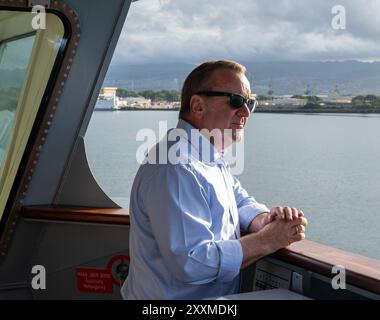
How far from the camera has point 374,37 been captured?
2223 mm

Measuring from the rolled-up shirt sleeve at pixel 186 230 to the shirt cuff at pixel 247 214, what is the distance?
0.41 m

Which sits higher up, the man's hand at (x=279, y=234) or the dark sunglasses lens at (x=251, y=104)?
the dark sunglasses lens at (x=251, y=104)

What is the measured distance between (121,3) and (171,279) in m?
1.66

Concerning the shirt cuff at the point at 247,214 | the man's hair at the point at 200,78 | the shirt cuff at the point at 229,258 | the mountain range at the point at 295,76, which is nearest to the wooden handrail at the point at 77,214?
the mountain range at the point at 295,76

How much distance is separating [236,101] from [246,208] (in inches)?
19.6

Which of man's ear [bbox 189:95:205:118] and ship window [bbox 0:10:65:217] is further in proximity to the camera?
ship window [bbox 0:10:65:217]

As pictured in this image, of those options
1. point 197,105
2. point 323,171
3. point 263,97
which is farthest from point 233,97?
point 323,171

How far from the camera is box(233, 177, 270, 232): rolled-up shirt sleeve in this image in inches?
93.3

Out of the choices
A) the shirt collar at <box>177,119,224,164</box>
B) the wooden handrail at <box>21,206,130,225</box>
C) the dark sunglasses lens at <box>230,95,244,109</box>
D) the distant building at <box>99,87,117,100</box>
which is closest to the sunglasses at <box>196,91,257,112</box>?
the dark sunglasses lens at <box>230,95,244,109</box>

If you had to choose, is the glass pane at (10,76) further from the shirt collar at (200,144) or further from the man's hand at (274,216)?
the man's hand at (274,216)

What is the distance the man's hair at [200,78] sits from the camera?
7.00ft

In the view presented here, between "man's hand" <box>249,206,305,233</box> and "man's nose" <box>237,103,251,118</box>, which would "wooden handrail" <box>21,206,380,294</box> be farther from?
"man's nose" <box>237,103,251,118</box>

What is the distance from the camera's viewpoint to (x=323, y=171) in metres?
2.57
